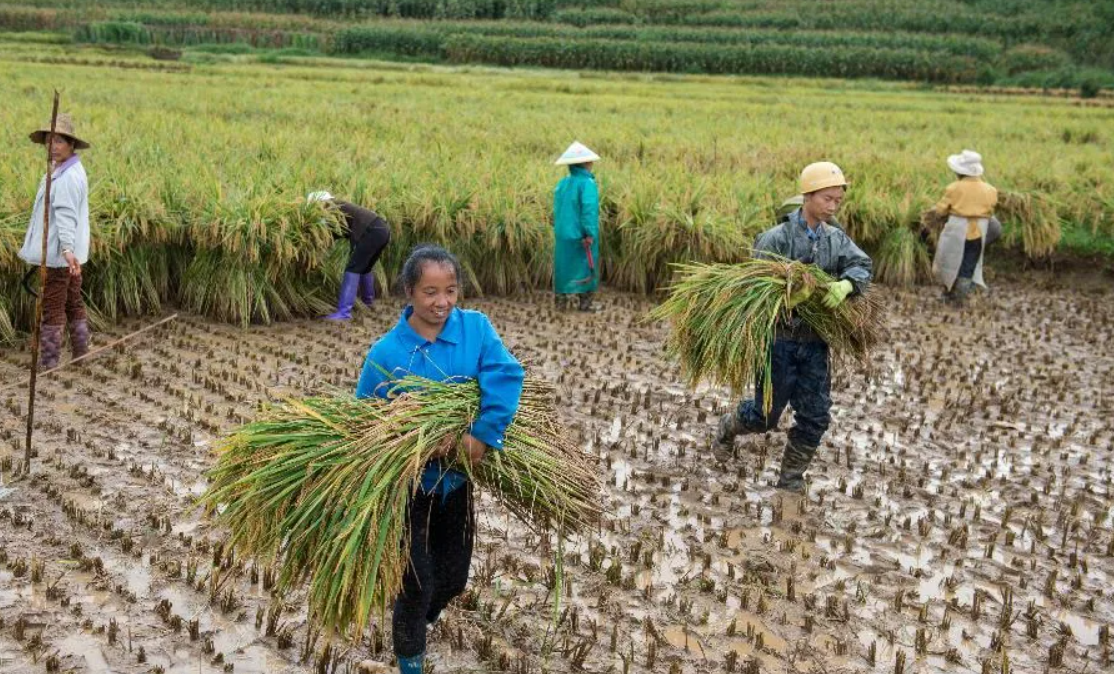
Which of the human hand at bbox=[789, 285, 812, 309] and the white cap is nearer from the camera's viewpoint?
the human hand at bbox=[789, 285, 812, 309]

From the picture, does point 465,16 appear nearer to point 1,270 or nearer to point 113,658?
point 1,270

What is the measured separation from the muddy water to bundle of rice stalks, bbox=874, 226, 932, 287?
115 inches

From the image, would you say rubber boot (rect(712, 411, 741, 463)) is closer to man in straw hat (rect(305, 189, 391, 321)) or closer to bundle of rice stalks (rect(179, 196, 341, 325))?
man in straw hat (rect(305, 189, 391, 321))

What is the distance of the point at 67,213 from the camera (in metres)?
5.82

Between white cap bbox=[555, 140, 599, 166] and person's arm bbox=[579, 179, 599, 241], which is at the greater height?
white cap bbox=[555, 140, 599, 166]

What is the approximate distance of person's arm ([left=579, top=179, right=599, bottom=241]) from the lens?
812 centimetres

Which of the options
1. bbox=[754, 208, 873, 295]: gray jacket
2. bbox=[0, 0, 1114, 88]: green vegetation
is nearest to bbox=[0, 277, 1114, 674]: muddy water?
bbox=[754, 208, 873, 295]: gray jacket

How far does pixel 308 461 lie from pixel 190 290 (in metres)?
5.02

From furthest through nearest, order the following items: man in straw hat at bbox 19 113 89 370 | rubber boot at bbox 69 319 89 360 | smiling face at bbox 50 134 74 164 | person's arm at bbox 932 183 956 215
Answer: person's arm at bbox 932 183 956 215 < rubber boot at bbox 69 319 89 360 < man in straw hat at bbox 19 113 89 370 < smiling face at bbox 50 134 74 164

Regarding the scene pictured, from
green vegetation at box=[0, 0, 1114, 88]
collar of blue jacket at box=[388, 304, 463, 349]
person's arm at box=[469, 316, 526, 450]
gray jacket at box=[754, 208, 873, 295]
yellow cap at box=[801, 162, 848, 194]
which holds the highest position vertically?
green vegetation at box=[0, 0, 1114, 88]

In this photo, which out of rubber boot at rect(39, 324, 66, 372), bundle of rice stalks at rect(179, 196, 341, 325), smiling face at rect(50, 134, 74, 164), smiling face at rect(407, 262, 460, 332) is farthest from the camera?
bundle of rice stalks at rect(179, 196, 341, 325)

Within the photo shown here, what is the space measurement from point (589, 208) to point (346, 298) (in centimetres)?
194

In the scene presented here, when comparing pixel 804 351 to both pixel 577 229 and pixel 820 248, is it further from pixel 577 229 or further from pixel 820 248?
pixel 577 229

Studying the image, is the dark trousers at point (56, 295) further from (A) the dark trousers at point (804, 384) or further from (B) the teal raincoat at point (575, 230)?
(A) the dark trousers at point (804, 384)
